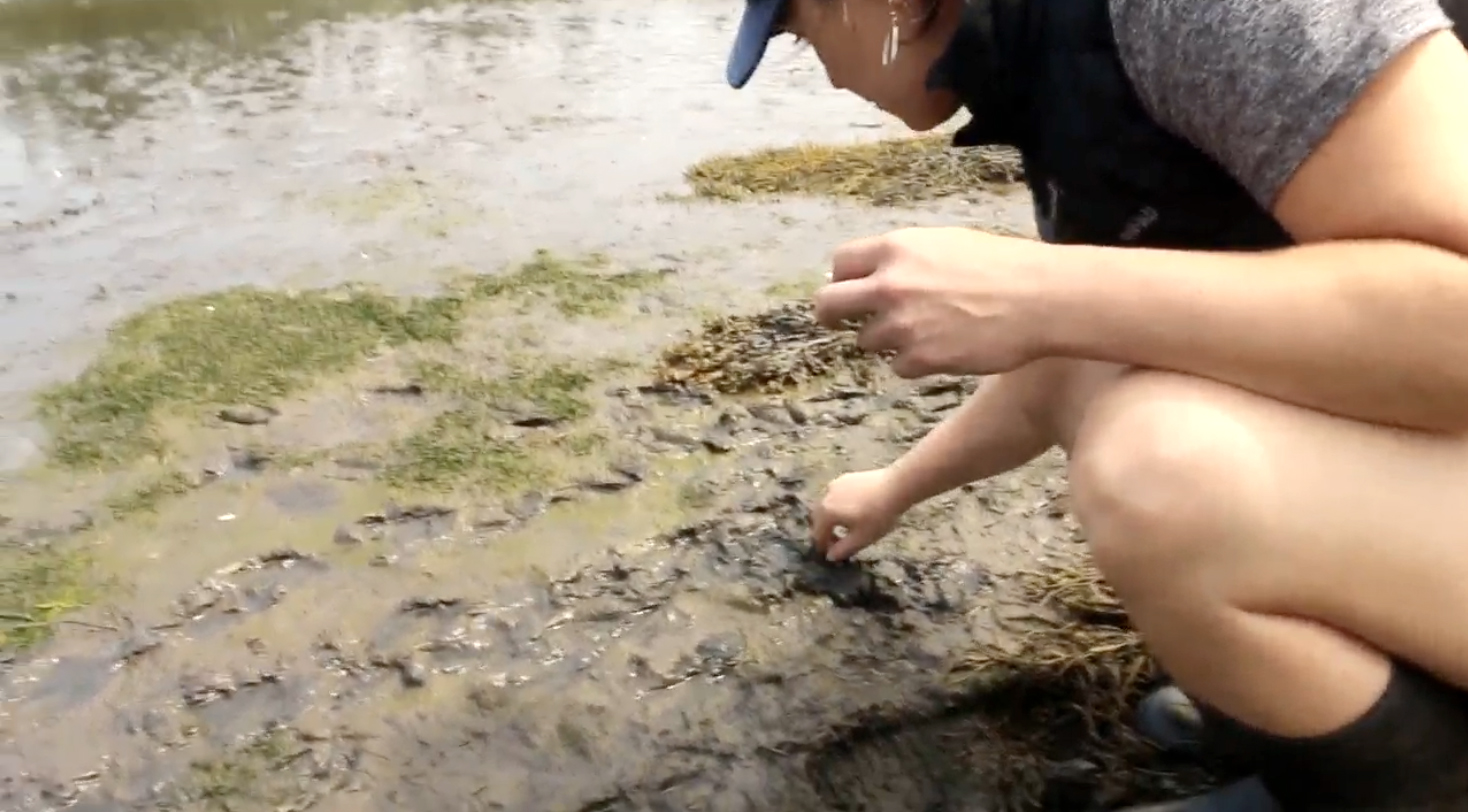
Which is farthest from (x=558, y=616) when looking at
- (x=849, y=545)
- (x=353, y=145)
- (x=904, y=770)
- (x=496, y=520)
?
(x=353, y=145)

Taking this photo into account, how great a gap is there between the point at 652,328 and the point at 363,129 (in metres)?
2.13

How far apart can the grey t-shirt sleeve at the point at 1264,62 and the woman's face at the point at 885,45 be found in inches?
7.9

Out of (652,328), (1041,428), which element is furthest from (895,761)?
(652,328)

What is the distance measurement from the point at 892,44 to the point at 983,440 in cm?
49

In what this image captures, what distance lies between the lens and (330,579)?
179 cm

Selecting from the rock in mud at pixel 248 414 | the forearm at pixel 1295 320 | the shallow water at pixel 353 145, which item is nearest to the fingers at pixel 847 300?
the forearm at pixel 1295 320

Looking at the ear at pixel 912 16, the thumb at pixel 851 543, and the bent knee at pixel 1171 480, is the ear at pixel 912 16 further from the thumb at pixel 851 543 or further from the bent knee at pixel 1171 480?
the thumb at pixel 851 543

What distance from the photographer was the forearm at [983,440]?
1472 millimetres

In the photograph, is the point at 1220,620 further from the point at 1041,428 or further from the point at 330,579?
the point at 330,579

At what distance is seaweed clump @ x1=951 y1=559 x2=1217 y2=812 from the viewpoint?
4.69 ft

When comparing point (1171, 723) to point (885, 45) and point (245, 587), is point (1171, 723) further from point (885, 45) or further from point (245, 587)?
point (245, 587)

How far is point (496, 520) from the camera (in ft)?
6.30

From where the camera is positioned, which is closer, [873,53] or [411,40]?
[873,53]

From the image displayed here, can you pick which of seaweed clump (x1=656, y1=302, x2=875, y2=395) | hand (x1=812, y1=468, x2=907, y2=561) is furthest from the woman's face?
seaweed clump (x1=656, y1=302, x2=875, y2=395)
